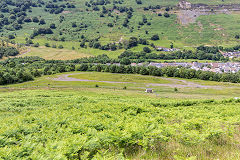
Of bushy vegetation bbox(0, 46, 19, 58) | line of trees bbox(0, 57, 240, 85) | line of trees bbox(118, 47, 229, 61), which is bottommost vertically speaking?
line of trees bbox(118, 47, 229, 61)

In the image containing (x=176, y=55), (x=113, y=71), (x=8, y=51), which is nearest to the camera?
(x=113, y=71)

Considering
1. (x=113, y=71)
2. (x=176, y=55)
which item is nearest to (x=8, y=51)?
(x=113, y=71)

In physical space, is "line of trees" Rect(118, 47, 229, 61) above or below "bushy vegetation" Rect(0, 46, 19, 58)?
below

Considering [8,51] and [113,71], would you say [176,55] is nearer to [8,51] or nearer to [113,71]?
[113,71]

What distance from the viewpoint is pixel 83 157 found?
848cm

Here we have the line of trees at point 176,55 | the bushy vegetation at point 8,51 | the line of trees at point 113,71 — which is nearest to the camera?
the line of trees at point 113,71

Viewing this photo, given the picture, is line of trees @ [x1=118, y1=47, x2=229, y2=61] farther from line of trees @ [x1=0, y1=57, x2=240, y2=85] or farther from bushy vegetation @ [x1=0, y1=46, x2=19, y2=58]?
bushy vegetation @ [x1=0, y1=46, x2=19, y2=58]

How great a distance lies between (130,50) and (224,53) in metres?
→ 103

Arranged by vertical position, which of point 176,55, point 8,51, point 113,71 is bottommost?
point 176,55

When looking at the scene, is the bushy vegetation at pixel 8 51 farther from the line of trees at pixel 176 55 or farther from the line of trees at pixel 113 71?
the line of trees at pixel 176 55

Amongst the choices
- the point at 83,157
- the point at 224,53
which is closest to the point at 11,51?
the point at 83,157

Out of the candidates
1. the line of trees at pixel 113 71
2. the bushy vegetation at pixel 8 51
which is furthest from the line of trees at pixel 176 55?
the bushy vegetation at pixel 8 51

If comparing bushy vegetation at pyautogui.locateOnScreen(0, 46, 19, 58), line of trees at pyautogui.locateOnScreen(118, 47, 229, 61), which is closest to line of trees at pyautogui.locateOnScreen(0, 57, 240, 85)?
bushy vegetation at pyautogui.locateOnScreen(0, 46, 19, 58)

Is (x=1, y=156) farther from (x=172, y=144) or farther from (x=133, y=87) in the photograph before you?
(x=133, y=87)
